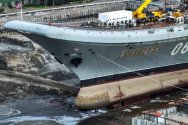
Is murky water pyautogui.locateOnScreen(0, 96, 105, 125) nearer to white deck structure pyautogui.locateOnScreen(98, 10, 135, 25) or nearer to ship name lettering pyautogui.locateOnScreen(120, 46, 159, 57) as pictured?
ship name lettering pyautogui.locateOnScreen(120, 46, 159, 57)

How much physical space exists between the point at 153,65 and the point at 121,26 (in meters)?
3.32

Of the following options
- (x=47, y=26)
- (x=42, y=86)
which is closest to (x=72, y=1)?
(x=42, y=86)

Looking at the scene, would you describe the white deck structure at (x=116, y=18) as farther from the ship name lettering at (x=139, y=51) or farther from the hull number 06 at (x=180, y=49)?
the hull number 06 at (x=180, y=49)

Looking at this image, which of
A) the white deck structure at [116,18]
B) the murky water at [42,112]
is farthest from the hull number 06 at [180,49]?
the murky water at [42,112]

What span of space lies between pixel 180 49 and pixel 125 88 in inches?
197

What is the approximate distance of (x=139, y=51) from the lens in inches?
1308

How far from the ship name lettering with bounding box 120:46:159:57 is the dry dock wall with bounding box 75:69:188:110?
1629 millimetres

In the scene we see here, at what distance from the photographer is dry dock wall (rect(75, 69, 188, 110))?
31.6 m

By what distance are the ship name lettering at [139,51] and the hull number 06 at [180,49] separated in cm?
153

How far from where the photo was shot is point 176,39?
34.5 metres

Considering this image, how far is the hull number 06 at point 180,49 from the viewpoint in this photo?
3500cm

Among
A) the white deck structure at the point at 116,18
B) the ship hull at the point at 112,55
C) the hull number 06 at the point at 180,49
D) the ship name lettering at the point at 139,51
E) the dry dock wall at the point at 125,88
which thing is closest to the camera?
the ship hull at the point at 112,55

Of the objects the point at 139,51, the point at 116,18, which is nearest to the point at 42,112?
the point at 139,51

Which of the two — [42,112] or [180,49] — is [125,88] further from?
[42,112]
